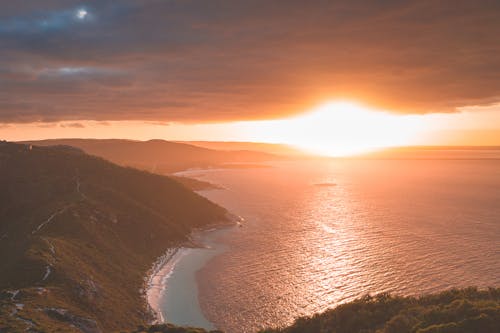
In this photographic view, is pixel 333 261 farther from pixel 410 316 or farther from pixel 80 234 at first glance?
pixel 80 234

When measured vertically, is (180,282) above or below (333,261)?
below

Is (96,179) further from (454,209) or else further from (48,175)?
(454,209)

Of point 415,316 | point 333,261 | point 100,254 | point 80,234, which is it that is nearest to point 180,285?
point 100,254

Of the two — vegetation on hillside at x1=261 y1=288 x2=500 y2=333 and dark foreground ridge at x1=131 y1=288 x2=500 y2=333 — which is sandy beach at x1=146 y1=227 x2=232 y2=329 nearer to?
dark foreground ridge at x1=131 y1=288 x2=500 y2=333

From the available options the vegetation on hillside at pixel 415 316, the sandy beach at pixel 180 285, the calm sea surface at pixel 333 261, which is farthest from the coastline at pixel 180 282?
the vegetation on hillside at pixel 415 316

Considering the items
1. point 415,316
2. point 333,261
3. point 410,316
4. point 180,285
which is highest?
point 410,316

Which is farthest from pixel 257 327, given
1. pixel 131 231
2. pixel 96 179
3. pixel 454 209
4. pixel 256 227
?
pixel 454 209

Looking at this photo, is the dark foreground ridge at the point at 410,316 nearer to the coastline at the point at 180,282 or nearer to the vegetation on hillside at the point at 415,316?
the vegetation on hillside at the point at 415,316
